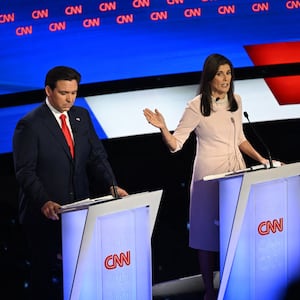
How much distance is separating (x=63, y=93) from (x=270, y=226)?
123 centimetres

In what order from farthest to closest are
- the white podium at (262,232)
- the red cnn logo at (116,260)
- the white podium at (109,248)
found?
1. the white podium at (262,232)
2. the red cnn logo at (116,260)
3. the white podium at (109,248)

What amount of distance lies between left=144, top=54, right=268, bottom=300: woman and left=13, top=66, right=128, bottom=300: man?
622 millimetres

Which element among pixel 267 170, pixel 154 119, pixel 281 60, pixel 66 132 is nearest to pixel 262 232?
pixel 267 170

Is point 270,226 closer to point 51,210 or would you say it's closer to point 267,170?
point 267,170

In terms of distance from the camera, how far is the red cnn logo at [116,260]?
4.03 meters

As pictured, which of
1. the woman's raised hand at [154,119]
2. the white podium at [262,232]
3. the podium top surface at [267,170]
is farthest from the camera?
the woman's raised hand at [154,119]

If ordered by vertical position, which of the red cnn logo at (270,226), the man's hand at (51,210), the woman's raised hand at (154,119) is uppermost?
the woman's raised hand at (154,119)

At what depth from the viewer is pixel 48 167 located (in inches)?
173

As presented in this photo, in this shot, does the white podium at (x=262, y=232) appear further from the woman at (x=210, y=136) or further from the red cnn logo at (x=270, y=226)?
the woman at (x=210, y=136)

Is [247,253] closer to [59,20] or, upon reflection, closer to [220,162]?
[220,162]

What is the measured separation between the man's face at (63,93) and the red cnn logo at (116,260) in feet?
2.58

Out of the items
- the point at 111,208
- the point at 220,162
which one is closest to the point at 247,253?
the point at 220,162

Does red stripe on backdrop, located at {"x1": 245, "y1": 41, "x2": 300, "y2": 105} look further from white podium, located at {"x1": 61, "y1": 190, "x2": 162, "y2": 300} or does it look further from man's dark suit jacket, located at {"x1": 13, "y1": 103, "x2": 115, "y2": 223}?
white podium, located at {"x1": 61, "y1": 190, "x2": 162, "y2": 300}

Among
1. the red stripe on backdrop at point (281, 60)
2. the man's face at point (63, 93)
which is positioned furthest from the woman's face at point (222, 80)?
the red stripe on backdrop at point (281, 60)
